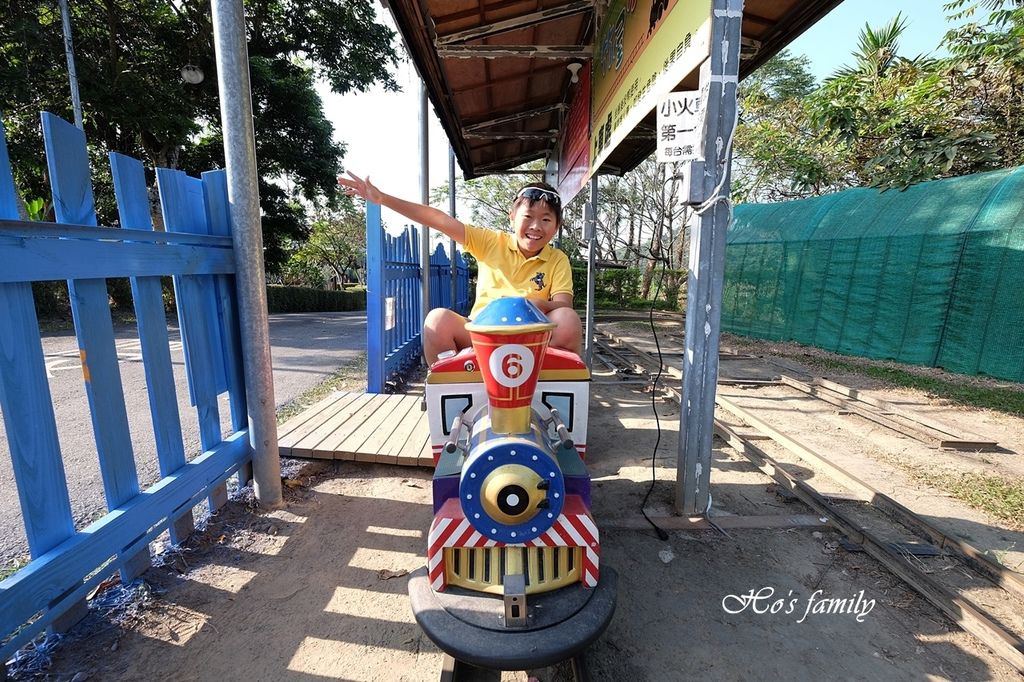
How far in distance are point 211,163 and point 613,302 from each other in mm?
15711

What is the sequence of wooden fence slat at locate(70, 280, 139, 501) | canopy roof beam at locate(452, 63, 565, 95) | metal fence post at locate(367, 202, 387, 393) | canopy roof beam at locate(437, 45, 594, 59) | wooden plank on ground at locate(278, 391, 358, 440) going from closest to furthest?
wooden fence slat at locate(70, 280, 139, 501), wooden plank on ground at locate(278, 391, 358, 440), canopy roof beam at locate(437, 45, 594, 59), metal fence post at locate(367, 202, 387, 393), canopy roof beam at locate(452, 63, 565, 95)

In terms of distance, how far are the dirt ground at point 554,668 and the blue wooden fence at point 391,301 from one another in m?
1.63

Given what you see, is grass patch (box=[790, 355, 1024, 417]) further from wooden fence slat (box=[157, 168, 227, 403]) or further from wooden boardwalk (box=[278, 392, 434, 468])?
wooden fence slat (box=[157, 168, 227, 403])

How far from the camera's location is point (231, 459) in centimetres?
258

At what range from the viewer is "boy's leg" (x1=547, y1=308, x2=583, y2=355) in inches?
101

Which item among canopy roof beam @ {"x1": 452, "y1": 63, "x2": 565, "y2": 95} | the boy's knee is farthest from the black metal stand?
canopy roof beam @ {"x1": 452, "y1": 63, "x2": 565, "y2": 95}

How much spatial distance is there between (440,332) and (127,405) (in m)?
3.60

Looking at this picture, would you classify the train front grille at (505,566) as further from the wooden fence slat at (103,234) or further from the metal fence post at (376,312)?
the metal fence post at (376,312)

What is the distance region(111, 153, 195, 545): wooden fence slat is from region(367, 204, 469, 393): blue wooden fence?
2.24 metres

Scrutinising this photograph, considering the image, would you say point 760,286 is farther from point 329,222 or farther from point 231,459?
point 329,222

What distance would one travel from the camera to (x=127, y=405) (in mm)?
4359

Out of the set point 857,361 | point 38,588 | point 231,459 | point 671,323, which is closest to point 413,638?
point 38,588

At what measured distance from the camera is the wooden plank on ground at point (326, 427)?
3.12 m

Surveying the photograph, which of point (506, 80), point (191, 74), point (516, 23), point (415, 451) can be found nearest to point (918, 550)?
point (415, 451)
